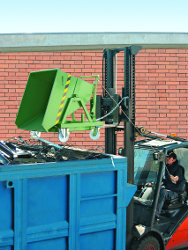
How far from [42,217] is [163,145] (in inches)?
90.8

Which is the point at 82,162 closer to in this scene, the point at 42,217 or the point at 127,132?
the point at 42,217

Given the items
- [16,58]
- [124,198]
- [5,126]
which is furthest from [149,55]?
[124,198]

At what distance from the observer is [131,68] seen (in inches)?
163

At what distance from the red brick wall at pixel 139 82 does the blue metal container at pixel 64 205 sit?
5.15 meters

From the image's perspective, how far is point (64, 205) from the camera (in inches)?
124

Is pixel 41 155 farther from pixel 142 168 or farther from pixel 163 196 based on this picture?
pixel 163 196

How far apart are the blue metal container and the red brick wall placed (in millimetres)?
5151

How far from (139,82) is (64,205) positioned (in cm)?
626

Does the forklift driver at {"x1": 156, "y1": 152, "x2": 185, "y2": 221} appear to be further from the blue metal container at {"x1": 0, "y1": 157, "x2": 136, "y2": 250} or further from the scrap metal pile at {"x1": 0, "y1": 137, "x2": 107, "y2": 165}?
the scrap metal pile at {"x1": 0, "y1": 137, "x2": 107, "y2": 165}

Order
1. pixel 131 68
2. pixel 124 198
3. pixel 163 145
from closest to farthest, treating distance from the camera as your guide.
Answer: pixel 124 198 < pixel 131 68 < pixel 163 145

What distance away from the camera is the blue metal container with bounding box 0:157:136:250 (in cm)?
286

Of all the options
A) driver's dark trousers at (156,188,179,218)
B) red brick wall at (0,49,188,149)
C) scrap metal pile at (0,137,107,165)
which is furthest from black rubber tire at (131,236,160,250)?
red brick wall at (0,49,188,149)

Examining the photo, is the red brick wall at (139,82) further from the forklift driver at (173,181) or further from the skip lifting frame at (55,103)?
the skip lifting frame at (55,103)

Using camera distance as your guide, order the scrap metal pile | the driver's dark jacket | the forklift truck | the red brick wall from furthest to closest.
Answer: the red brick wall < the driver's dark jacket < the forklift truck < the scrap metal pile
